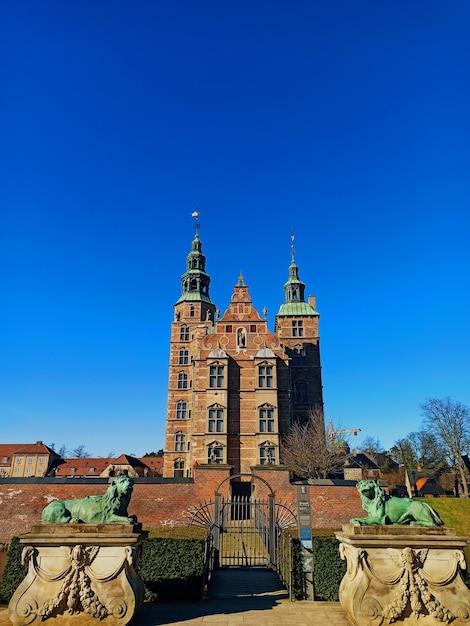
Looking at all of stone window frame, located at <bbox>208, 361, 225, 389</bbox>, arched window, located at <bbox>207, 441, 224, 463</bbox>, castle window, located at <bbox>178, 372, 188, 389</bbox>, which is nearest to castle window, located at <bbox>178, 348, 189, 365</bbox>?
castle window, located at <bbox>178, 372, 188, 389</bbox>

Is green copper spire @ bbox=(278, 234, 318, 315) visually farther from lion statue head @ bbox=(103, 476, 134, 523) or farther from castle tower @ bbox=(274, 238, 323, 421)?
lion statue head @ bbox=(103, 476, 134, 523)

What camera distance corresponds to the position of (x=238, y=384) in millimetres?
37906

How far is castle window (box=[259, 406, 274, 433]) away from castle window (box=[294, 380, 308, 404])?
844cm

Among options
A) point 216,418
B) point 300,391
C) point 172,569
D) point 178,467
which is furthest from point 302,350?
point 172,569

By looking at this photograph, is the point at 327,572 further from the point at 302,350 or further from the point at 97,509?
the point at 302,350

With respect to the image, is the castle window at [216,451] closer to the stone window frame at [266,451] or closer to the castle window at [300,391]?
the stone window frame at [266,451]

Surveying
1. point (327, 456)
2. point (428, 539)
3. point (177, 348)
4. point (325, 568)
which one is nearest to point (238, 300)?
point (177, 348)

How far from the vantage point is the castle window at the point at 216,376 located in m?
37.1

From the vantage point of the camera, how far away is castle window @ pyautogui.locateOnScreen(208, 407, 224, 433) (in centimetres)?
3597

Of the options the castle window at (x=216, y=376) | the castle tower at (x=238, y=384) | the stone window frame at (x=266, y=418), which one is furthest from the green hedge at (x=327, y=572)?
the castle window at (x=216, y=376)

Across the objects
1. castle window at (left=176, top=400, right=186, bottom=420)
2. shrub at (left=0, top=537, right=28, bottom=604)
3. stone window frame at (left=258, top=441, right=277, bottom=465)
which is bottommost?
shrub at (left=0, top=537, right=28, bottom=604)

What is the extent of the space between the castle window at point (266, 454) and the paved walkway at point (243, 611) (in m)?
24.6

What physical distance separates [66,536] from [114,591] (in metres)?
1.14

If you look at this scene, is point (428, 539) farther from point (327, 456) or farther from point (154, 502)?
point (327, 456)
